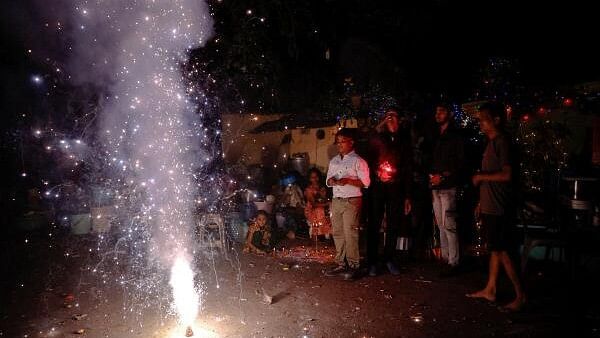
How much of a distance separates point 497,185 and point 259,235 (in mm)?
4864

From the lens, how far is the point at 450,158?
21.2 feet

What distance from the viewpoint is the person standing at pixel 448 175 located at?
255 inches

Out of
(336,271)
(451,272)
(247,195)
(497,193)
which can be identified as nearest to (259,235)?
(247,195)

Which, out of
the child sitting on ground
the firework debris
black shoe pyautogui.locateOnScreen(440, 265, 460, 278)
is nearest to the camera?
the firework debris

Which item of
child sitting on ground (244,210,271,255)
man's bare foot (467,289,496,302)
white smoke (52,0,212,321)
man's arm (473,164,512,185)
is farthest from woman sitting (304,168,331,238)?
man's arm (473,164,512,185)

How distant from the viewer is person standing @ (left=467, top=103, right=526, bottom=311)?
512 cm

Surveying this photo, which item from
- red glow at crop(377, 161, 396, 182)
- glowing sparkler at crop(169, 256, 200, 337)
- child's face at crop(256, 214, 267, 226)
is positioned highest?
red glow at crop(377, 161, 396, 182)

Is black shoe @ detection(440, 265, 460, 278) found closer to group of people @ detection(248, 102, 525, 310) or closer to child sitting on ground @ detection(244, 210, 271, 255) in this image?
group of people @ detection(248, 102, 525, 310)

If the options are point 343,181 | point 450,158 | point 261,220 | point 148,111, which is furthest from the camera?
point 261,220

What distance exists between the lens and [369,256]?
6820 mm

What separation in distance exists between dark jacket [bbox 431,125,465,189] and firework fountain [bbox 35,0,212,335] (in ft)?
13.4

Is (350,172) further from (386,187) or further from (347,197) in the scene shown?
(386,187)

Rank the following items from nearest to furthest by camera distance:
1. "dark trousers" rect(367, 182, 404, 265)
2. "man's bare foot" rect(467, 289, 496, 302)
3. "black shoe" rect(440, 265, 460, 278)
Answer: "man's bare foot" rect(467, 289, 496, 302) < "black shoe" rect(440, 265, 460, 278) < "dark trousers" rect(367, 182, 404, 265)

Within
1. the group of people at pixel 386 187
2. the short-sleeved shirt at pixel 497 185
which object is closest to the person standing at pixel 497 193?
the short-sleeved shirt at pixel 497 185
